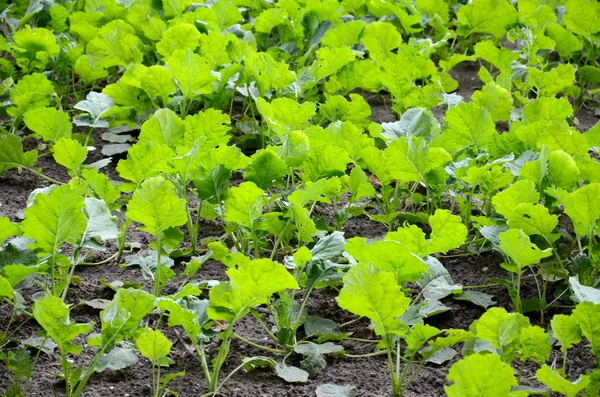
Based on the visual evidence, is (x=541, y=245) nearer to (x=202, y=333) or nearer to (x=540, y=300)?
(x=540, y=300)

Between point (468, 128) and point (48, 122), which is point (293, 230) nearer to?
point (468, 128)

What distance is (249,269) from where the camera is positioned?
Answer: 5.69 ft

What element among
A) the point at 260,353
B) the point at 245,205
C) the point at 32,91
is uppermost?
the point at 245,205

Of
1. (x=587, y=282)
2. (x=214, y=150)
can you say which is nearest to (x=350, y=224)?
(x=214, y=150)

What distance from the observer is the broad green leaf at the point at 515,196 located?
2.12m

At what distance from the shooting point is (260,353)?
202cm

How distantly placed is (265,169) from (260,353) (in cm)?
54

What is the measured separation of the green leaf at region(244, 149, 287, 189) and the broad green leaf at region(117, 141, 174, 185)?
23 cm

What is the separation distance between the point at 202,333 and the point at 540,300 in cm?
88

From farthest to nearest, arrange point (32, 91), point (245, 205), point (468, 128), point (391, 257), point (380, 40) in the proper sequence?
point (380, 40), point (32, 91), point (468, 128), point (245, 205), point (391, 257)

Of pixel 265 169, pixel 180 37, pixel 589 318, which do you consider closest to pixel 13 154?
pixel 180 37

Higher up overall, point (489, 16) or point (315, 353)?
point (489, 16)

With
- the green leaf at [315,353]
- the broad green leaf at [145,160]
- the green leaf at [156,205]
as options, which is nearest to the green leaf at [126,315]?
the green leaf at [156,205]

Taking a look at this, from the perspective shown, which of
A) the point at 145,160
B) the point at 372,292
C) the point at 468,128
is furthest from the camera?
the point at 468,128
